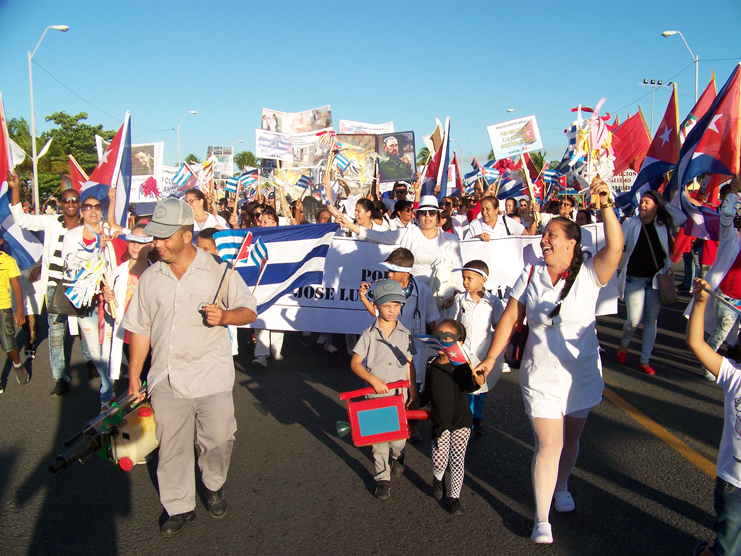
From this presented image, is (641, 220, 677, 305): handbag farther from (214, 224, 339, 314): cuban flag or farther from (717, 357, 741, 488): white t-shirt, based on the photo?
(214, 224, 339, 314): cuban flag

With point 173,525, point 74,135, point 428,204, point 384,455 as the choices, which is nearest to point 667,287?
→ point 428,204

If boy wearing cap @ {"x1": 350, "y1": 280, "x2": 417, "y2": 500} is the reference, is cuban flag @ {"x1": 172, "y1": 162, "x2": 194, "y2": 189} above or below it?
above

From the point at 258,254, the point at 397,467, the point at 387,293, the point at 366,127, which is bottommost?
the point at 397,467

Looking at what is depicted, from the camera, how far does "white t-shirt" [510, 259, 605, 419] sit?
301cm

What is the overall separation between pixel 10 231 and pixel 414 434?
217 inches

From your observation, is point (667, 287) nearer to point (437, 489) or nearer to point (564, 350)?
point (564, 350)

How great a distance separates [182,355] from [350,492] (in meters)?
1.49

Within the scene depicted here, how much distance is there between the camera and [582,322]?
119 inches

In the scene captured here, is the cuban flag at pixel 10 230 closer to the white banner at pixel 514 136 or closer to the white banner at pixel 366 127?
the white banner at pixel 514 136

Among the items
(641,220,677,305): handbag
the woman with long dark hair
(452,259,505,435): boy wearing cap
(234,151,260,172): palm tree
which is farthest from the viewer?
(234,151,260,172): palm tree

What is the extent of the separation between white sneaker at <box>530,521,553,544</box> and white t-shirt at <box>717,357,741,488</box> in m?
0.96

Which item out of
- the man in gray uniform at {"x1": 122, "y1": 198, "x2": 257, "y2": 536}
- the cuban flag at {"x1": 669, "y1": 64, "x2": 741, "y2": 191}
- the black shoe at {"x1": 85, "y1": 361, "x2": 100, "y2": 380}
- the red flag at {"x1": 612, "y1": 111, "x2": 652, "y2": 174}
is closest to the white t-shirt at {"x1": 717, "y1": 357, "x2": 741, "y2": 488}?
the man in gray uniform at {"x1": 122, "y1": 198, "x2": 257, "y2": 536}

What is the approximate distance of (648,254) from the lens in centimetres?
614

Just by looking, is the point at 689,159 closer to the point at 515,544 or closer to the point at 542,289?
the point at 542,289
